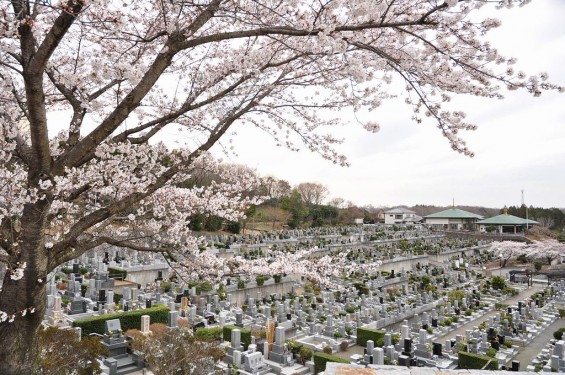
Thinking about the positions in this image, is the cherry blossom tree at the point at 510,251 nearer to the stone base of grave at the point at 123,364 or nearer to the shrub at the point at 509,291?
the shrub at the point at 509,291

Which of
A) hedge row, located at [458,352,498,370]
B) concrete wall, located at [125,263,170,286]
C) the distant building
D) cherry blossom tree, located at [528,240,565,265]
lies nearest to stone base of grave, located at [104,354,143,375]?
concrete wall, located at [125,263,170,286]

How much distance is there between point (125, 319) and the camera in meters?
13.5

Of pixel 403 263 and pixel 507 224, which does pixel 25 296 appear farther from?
pixel 507 224

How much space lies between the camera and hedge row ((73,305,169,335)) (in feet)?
41.0

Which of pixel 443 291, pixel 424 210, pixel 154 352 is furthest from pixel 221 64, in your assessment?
pixel 424 210

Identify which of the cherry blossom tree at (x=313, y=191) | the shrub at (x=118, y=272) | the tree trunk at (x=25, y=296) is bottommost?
the shrub at (x=118, y=272)

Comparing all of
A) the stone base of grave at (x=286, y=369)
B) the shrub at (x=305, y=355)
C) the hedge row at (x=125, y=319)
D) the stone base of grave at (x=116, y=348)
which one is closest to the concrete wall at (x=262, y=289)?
the hedge row at (x=125, y=319)

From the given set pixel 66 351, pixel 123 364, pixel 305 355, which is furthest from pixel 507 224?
pixel 66 351

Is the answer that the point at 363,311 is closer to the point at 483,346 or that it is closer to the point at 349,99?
the point at 483,346

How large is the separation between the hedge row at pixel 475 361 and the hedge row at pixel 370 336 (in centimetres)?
251

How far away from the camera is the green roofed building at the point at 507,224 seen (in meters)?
55.9

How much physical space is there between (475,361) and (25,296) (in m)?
12.7

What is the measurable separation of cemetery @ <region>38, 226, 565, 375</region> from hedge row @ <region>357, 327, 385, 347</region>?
37mm

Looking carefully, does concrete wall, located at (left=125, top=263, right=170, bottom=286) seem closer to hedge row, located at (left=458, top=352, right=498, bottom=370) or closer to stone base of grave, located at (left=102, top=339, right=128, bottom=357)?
stone base of grave, located at (left=102, top=339, right=128, bottom=357)
